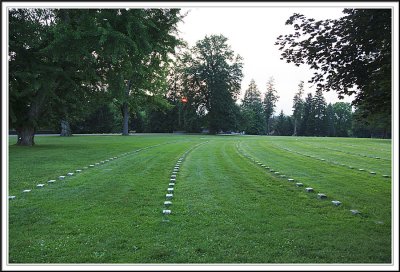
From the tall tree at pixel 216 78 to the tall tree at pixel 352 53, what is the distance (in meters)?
51.4

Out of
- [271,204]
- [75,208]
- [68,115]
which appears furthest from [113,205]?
[68,115]

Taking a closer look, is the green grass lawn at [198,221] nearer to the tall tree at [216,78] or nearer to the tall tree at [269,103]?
the tall tree at [216,78]

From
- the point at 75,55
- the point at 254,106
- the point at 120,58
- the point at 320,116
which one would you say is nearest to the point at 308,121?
the point at 320,116

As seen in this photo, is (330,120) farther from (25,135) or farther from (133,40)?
(133,40)

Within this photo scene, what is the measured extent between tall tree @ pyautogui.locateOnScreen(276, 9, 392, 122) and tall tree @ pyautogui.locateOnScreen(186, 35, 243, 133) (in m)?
51.4

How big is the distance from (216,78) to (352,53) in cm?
5493

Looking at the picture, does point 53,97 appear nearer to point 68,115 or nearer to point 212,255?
point 68,115

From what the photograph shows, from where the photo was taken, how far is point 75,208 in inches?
253

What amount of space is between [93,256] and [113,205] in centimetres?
249

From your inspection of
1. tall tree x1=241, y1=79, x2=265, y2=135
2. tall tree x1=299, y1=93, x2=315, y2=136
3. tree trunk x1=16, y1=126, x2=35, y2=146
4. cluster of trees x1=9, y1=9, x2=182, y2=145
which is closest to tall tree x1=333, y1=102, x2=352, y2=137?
tall tree x1=299, y1=93, x2=315, y2=136

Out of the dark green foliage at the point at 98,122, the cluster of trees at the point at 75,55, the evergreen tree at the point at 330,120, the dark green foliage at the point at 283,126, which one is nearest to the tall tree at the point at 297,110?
the dark green foliage at the point at 283,126

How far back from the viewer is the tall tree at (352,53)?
708cm

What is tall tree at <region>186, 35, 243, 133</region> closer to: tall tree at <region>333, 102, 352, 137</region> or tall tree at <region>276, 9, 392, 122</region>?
tall tree at <region>333, 102, 352, 137</region>

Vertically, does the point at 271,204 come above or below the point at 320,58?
below
